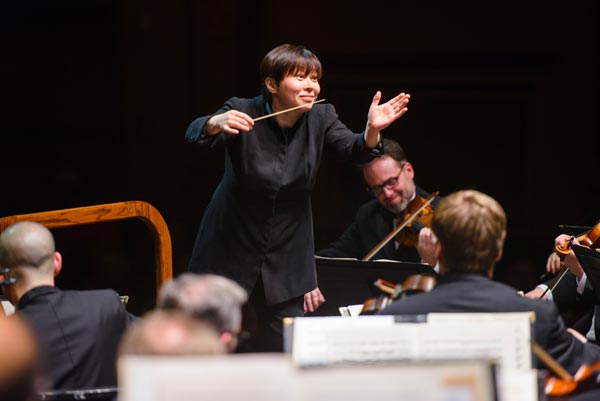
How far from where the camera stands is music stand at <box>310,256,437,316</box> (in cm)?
395

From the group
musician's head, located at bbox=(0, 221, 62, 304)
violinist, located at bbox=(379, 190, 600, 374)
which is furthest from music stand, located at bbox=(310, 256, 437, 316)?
musician's head, located at bbox=(0, 221, 62, 304)

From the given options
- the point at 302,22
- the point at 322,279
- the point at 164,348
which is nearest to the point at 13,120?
the point at 302,22

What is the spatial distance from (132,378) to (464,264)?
1.13 m

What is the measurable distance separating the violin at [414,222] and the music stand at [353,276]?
0.61 m

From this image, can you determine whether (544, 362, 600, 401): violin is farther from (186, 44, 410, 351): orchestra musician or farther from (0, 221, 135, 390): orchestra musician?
(186, 44, 410, 351): orchestra musician

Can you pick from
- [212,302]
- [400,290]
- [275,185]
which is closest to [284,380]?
[212,302]

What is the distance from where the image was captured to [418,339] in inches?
103

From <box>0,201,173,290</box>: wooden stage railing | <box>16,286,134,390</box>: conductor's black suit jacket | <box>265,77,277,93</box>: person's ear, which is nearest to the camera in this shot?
<box>16,286,134,390</box>: conductor's black suit jacket

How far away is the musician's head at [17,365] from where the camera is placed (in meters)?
1.83

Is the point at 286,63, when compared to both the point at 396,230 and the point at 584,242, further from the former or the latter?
the point at 584,242

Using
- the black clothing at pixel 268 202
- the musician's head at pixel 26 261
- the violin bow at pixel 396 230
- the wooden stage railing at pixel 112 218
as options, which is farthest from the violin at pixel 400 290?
the violin bow at pixel 396 230

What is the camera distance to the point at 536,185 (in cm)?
701

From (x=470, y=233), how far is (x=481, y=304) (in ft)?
0.61

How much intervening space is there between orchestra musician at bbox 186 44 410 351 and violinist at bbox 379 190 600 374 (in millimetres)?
876
